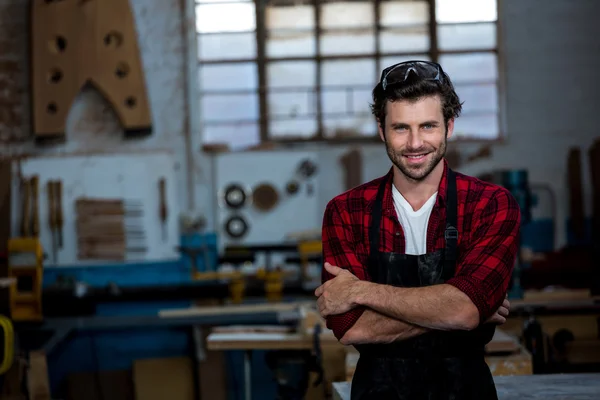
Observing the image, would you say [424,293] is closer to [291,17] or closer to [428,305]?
[428,305]

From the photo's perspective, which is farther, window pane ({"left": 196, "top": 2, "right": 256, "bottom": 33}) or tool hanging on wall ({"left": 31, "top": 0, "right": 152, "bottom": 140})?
window pane ({"left": 196, "top": 2, "right": 256, "bottom": 33})

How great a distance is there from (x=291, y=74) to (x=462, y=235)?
16.2 feet

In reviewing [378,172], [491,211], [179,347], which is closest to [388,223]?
[491,211]

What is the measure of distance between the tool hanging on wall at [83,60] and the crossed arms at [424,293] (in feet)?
15.4

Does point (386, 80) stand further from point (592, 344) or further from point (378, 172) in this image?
point (378, 172)

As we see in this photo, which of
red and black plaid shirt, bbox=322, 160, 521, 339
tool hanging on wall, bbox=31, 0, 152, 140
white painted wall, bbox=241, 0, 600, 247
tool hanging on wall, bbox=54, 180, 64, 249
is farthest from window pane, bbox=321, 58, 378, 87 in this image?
red and black plaid shirt, bbox=322, 160, 521, 339

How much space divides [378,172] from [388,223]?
4.66 metres

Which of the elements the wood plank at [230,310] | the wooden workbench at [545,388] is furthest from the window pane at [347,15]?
the wooden workbench at [545,388]

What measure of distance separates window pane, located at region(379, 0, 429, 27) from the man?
4899 mm

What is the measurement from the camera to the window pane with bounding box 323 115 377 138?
6512 mm

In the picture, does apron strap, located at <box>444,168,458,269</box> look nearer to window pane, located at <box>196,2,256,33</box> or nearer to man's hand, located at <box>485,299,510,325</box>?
man's hand, located at <box>485,299,510,325</box>

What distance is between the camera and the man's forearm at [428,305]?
5.24ft

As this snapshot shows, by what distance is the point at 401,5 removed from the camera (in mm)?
6453

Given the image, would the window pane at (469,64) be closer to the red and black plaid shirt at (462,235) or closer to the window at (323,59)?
the window at (323,59)
